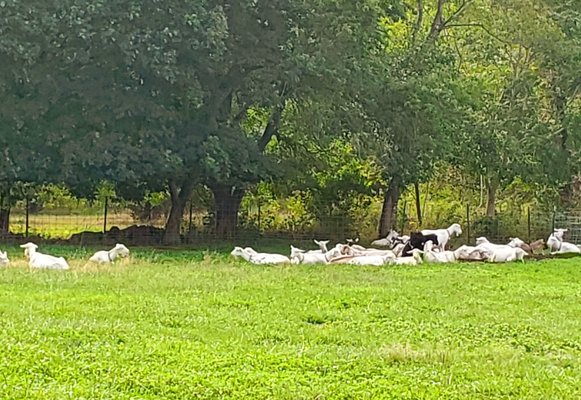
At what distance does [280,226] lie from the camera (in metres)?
24.6

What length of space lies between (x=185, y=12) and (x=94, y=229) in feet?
29.8

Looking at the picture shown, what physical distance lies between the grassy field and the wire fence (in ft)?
31.7

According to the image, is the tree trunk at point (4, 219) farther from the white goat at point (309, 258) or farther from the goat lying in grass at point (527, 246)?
the goat lying in grass at point (527, 246)

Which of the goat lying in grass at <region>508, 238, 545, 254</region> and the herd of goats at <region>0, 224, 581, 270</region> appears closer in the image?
the herd of goats at <region>0, 224, 581, 270</region>

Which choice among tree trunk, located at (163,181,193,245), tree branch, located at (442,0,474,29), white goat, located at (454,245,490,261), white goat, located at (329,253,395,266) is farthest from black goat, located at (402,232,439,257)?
tree branch, located at (442,0,474,29)

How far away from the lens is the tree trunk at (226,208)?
73.9ft

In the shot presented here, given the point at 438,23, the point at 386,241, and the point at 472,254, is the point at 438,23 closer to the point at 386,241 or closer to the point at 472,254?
the point at 386,241

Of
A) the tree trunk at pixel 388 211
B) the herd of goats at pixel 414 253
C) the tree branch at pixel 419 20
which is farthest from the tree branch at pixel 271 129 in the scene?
the tree branch at pixel 419 20

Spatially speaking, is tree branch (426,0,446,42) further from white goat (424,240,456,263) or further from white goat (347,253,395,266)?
white goat (347,253,395,266)

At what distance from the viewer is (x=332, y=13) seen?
18.7 m

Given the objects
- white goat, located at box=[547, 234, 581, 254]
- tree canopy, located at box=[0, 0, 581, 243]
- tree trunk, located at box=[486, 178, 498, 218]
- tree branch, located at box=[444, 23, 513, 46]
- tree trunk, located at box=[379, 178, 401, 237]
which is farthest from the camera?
tree trunk, located at box=[486, 178, 498, 218]

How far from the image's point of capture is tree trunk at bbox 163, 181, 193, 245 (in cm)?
2106

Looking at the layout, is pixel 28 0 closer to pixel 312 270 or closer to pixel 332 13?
pixel 332 13

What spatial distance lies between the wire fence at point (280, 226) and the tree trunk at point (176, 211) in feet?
2.30
